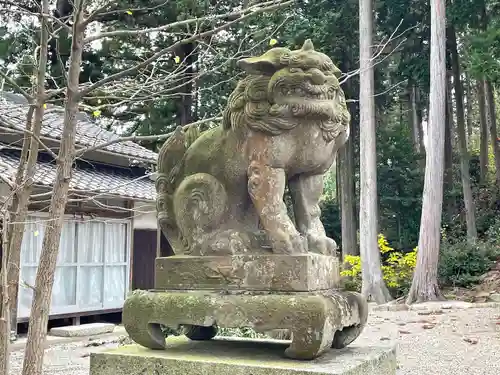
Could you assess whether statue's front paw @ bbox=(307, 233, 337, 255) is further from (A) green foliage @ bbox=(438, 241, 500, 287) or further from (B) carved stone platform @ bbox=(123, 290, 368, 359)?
(A) green foliage @ bbox=(438, 241, 500, 287)

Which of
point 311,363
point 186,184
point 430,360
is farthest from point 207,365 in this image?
point 430,360

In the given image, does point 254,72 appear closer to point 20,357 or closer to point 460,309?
point 20,357

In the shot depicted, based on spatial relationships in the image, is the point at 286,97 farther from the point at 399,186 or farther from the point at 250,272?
the point at 399,186

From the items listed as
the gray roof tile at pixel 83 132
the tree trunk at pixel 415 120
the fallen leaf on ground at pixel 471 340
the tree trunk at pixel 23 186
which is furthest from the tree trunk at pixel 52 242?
the tree trunk at pixel 415 120

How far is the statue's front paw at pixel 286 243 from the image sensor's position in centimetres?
259

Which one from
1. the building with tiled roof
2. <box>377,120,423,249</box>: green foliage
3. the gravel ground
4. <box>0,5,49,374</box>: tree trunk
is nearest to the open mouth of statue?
<box>0,5,49,374</box>: tree trunk

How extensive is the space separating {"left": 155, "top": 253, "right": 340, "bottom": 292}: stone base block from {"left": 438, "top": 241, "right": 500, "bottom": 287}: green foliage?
12.4 m

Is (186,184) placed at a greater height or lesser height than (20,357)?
greater

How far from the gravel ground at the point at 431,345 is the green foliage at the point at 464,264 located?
11.9 ft

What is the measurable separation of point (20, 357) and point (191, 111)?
9249 mm

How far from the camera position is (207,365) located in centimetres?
238

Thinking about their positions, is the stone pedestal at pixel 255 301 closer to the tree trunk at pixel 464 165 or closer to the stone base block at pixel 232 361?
the stone base block at pixel 232 361

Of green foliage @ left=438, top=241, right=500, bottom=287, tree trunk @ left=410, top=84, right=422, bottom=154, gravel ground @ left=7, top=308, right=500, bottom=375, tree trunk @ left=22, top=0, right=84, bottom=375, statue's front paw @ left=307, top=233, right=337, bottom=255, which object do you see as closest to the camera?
statue's front paw @ left=307, top=233, right=337, bottom=255

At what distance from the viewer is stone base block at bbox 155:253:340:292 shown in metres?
2.50
